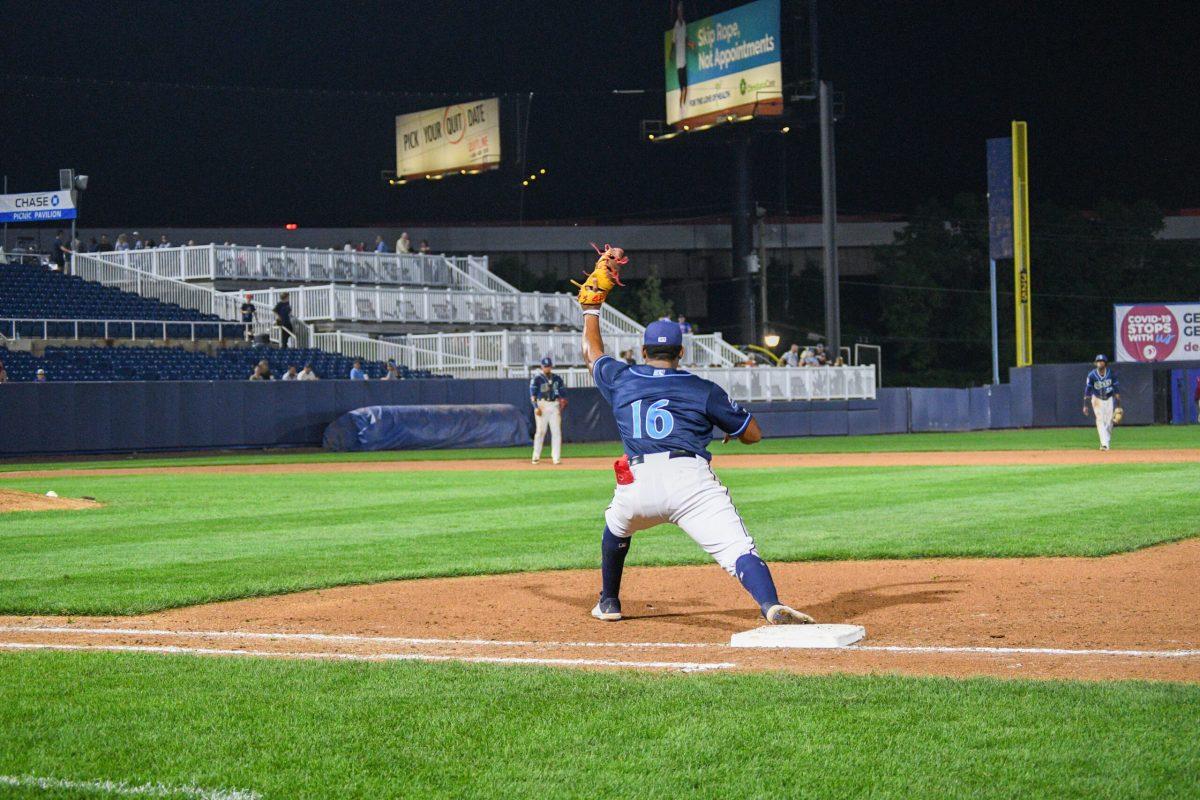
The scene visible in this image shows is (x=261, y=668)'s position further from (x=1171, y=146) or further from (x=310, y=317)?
(x=1171, y=146)

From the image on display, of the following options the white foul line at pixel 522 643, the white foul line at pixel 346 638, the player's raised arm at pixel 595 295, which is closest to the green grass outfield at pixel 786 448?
the white foul line at pixel 346 638

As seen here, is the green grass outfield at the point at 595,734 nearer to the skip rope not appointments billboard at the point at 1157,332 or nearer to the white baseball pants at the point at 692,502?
the white baseball pants at the point at 692,502

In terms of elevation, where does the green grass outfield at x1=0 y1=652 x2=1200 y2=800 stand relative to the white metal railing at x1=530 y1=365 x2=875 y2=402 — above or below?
below

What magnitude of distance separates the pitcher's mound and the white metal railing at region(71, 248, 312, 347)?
21042 mm

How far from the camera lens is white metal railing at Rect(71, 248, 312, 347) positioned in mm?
38719

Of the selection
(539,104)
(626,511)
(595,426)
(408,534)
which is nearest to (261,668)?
(626,511)

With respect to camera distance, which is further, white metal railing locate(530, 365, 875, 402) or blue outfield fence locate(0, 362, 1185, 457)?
white metal railing locate(530, 365, 875, 402)

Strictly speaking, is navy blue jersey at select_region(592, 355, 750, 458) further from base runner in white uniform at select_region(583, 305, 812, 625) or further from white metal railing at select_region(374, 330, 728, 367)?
white metal railing at select_region(374, 330, 728, 367)

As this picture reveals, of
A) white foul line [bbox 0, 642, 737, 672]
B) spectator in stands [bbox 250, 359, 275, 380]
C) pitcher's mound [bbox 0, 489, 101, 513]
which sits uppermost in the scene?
spectator in stands [bbox 250, 359, 275, 380]

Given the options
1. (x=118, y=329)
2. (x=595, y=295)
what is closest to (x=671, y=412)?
(x=595, y=295)

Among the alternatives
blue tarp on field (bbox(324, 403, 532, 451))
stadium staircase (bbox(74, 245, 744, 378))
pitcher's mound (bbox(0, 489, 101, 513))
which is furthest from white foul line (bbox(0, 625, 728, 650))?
stadium staircase (bbox(74, 245, 744, 378))

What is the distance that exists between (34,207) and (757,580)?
4284cm

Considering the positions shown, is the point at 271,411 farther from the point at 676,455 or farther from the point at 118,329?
the point at 676,455

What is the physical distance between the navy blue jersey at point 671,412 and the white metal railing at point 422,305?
3273cm
